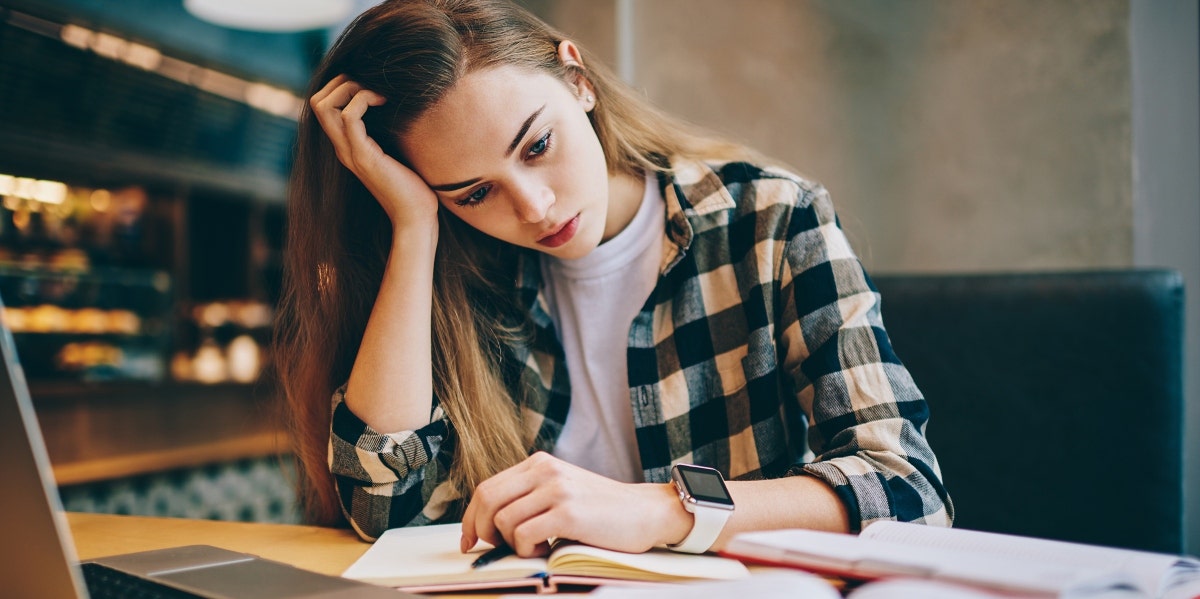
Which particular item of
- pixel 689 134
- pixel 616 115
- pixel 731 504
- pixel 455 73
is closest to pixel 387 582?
pixel 731 504

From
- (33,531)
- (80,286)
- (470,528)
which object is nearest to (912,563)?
(470,528)

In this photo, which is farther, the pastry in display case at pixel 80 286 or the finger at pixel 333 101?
the pastry in display case at pixel 80 286

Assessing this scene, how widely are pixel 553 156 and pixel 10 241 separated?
2.81 meters

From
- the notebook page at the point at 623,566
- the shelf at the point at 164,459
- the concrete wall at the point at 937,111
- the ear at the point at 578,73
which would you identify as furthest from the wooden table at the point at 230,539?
the shelf at the point at 164,459

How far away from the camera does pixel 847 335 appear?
96 centimetres

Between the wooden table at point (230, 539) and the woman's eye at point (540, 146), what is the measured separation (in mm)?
489

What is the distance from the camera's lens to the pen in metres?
0.70

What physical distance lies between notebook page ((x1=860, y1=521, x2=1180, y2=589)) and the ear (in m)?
0.69

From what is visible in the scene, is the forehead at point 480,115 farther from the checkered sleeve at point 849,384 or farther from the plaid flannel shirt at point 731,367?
the checkered sleeve at point 849,384

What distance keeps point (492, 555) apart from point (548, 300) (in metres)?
0.58

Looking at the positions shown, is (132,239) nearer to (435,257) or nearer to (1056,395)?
(435,257)

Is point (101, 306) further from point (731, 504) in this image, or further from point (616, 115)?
point (731, 504)

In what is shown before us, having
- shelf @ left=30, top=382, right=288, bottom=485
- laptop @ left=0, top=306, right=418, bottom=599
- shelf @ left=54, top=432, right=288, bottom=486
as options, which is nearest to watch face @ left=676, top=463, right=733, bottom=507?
laptop @ left=0, top=306, right=418, bottom=599

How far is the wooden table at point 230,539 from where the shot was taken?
0.84 meters
